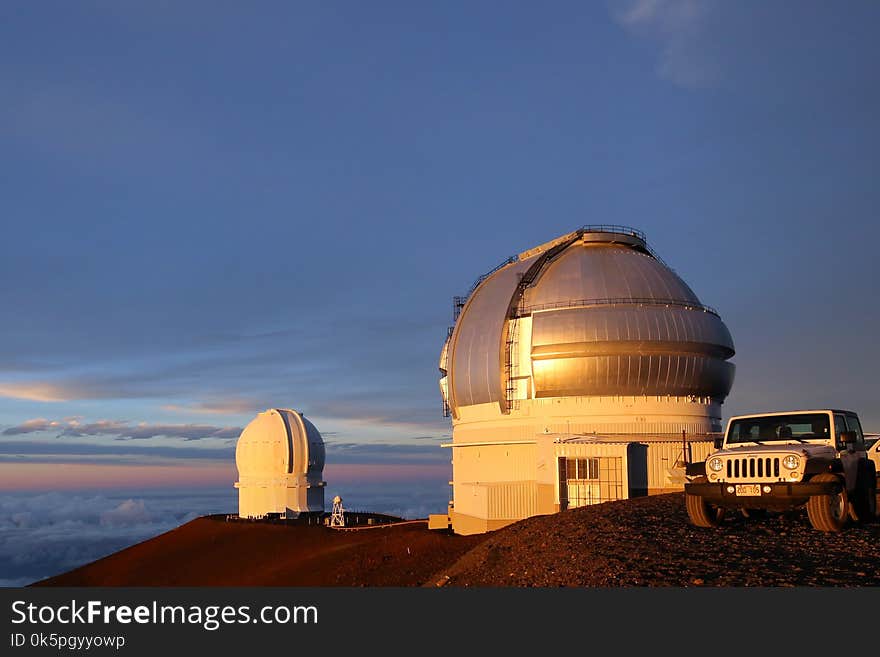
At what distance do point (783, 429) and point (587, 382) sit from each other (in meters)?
16.9

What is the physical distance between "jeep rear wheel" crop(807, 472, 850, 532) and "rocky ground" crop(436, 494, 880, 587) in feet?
0.58

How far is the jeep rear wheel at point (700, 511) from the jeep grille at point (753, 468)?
33.3 inches

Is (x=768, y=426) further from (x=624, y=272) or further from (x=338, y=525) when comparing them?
(x=338, y=525)

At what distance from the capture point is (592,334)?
31.5 m

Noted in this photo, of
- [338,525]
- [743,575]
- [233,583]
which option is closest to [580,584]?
[743,575]

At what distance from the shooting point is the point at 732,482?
14.1 meters

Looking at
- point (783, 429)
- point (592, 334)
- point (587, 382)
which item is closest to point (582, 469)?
point (587, 382)

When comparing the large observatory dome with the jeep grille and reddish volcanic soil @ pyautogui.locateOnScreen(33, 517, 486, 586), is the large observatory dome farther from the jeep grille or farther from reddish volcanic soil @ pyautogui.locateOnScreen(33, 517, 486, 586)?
the jeep grille

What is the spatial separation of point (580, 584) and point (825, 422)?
632 cm

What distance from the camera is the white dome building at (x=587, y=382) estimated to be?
30453mm

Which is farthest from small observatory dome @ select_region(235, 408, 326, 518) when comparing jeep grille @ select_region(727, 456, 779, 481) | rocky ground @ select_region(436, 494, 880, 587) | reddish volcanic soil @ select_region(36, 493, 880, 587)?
jeep grille @ select_region(727, 456, 779, 481)

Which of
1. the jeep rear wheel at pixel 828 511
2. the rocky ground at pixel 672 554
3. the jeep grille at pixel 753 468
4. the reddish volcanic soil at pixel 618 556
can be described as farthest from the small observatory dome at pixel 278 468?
the jeep rear wheel at pixel 828 511

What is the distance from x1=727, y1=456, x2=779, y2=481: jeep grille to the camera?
45.4 ft

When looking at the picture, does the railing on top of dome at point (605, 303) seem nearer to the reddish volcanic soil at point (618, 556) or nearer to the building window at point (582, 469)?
the building window at point (582, 469)
